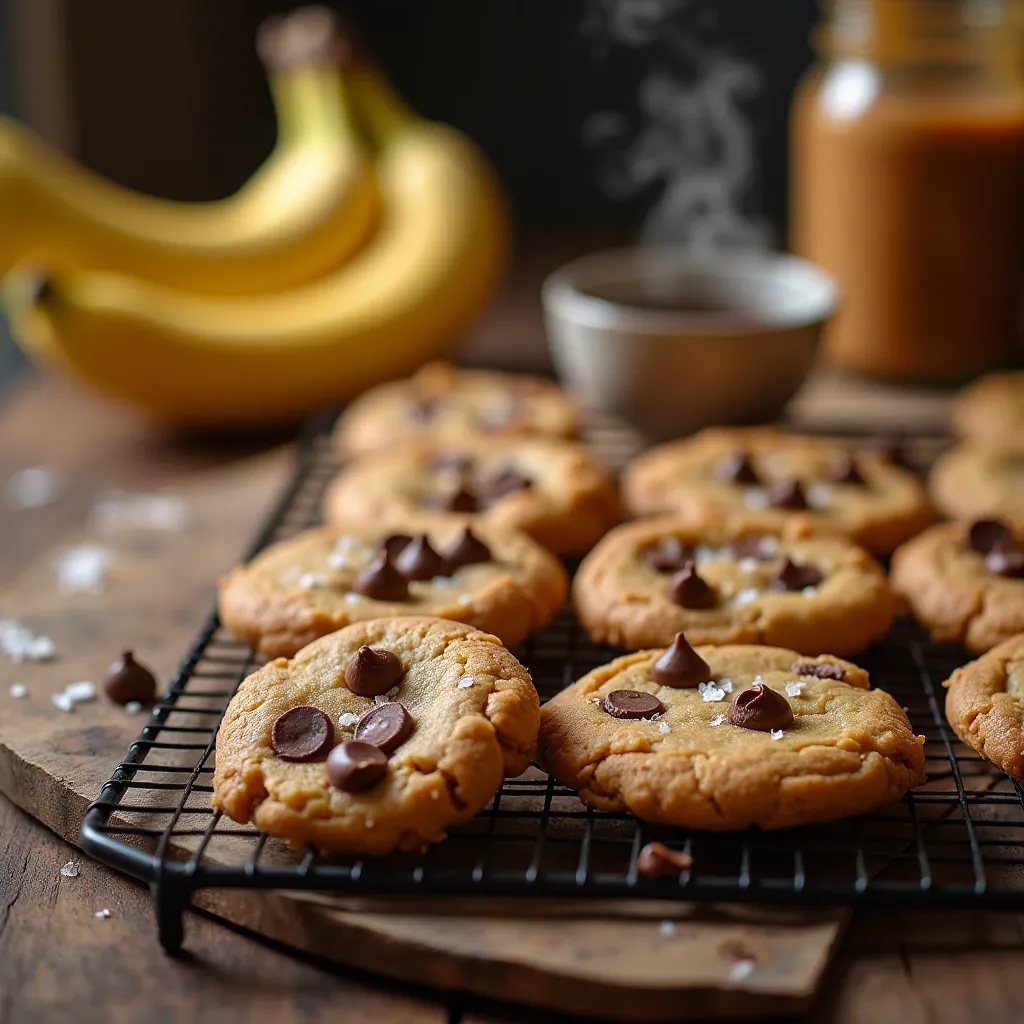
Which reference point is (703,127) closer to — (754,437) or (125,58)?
(754,437)

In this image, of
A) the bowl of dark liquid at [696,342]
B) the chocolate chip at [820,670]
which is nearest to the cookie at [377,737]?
the chocolate chip at [820,670]

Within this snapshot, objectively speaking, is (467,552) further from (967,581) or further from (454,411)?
(454,411)

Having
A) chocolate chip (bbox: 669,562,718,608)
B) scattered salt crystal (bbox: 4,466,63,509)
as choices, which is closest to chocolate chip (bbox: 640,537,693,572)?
chocolate chip (bbox: 669,562,718,608)

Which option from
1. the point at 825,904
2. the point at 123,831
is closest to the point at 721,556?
the point at 825,904

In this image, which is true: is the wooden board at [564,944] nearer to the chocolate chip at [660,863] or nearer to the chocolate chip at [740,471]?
the chocolate chip at [660,863]

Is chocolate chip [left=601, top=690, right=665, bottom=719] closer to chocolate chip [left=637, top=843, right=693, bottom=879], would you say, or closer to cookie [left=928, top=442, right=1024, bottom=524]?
chocolate chip [left=637, top=843, right=693, bottom=879]
